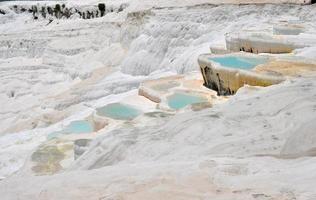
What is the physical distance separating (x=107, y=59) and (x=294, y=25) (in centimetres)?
848

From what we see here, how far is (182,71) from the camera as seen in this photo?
43.7 ft

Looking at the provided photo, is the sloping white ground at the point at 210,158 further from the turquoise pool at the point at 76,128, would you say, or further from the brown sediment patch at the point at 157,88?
the brown sediment patch at the point at 157,88

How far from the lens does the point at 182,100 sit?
8.61 metres

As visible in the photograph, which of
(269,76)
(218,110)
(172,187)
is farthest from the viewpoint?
(269,76)

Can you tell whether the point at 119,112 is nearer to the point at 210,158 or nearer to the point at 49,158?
the point at 49,158

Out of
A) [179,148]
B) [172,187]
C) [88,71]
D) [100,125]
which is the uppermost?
[172,187]

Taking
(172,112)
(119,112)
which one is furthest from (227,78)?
(119,112)

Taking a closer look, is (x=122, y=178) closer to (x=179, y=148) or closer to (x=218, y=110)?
(x=179, y=148)

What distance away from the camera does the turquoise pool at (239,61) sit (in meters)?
9.22

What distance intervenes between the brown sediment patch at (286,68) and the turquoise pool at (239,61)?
1.97 ft

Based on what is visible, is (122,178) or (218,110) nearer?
(122,178)

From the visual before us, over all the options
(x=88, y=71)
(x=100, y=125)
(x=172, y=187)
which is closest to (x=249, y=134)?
(x=172, y=187)

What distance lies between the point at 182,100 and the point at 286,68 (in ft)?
6.30

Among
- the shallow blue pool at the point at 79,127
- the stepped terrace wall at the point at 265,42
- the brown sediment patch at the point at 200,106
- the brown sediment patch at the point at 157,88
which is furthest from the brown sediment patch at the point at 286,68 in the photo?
the shallow blue pool at the point at 79,127
